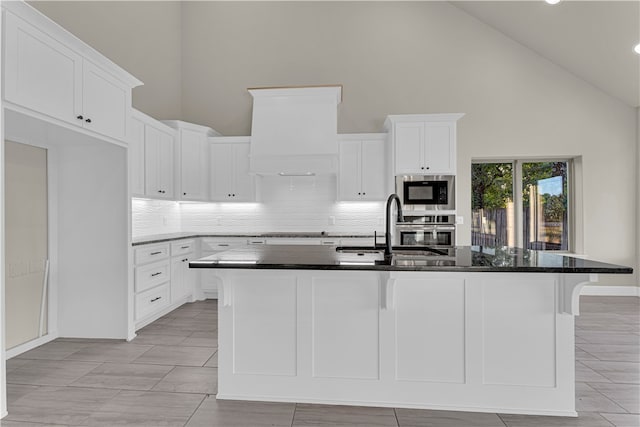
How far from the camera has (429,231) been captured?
482 centimetres

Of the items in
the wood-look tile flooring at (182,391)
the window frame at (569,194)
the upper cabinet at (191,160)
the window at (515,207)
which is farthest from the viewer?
the window at (515,207)

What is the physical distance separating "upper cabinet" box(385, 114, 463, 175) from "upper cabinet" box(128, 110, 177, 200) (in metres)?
3.02

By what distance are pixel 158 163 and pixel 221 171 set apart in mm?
1079

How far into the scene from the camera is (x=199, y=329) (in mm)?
3859

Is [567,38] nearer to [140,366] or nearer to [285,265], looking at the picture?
[285,265]

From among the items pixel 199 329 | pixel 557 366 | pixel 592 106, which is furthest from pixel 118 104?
pixel 592 106

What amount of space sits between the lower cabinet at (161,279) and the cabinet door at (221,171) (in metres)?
0.86

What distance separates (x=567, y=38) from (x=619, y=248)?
3.06 metres

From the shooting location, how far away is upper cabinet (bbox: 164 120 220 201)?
16.6 feet

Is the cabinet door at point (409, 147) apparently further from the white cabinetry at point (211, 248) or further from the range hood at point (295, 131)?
the white cabinetry at point (211, 248)

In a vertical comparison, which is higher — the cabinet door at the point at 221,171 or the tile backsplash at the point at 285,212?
the cabinet door at the point at 221,171

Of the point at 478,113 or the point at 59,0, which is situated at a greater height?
the point at 59,0

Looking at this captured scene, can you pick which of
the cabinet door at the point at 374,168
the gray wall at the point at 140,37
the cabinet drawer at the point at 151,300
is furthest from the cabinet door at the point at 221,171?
the cabinet door at the point at 374,168

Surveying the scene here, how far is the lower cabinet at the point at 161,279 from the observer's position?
3814 millimetres
